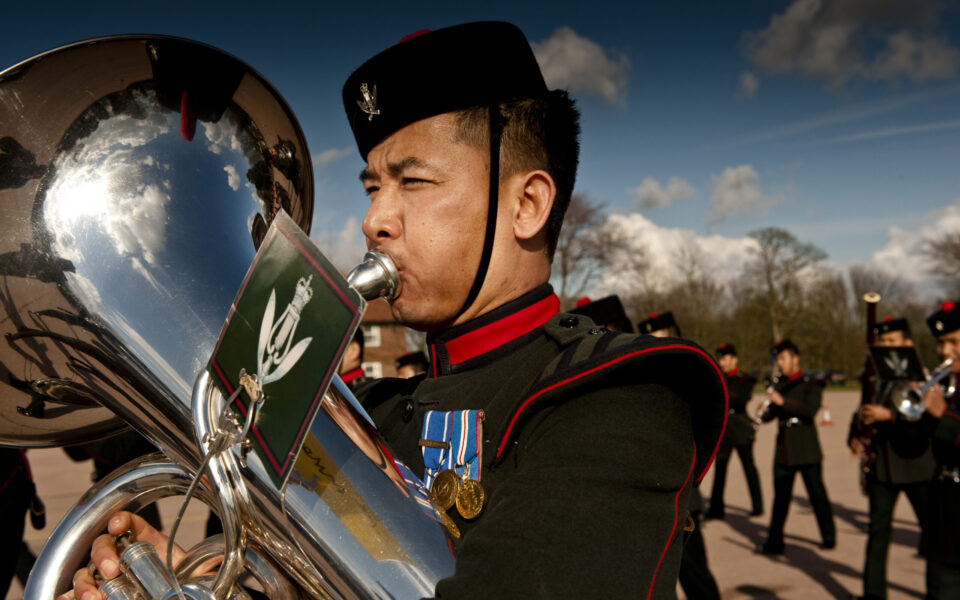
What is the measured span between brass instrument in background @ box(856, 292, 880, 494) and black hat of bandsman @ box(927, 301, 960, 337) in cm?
68

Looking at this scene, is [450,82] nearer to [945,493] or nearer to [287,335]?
[287,335]

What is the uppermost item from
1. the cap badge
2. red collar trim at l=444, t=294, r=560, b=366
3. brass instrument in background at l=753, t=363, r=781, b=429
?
the cap badge

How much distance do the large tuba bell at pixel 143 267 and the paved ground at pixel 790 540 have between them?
5.17m

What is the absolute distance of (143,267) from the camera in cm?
131

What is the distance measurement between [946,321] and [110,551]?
6.14m

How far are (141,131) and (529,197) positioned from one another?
75 centimetres

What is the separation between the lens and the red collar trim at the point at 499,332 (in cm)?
146

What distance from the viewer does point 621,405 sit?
1066 mm

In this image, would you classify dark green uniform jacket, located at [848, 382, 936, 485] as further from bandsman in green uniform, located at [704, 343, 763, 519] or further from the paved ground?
bandsman in green uniform, located at [704, 343, 763, 519]

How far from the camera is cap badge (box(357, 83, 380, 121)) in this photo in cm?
141

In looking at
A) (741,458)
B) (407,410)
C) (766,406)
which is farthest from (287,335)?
(741,458)

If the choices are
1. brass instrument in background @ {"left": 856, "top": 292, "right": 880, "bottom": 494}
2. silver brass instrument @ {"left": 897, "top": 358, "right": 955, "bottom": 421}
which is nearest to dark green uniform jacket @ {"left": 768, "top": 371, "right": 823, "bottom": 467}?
brass instrument in background @ {"left": 856, "top": 292, "right": 880, "bottom": 494}

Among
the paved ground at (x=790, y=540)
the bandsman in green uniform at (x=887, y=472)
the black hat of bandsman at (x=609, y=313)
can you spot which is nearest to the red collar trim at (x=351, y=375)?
the black hat of bandsman at (x=609, y=313)

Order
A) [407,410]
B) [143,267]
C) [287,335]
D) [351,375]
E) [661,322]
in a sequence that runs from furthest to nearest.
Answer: [661,322] → [351,375] → [407,410] → [143,267] → [287,335]
